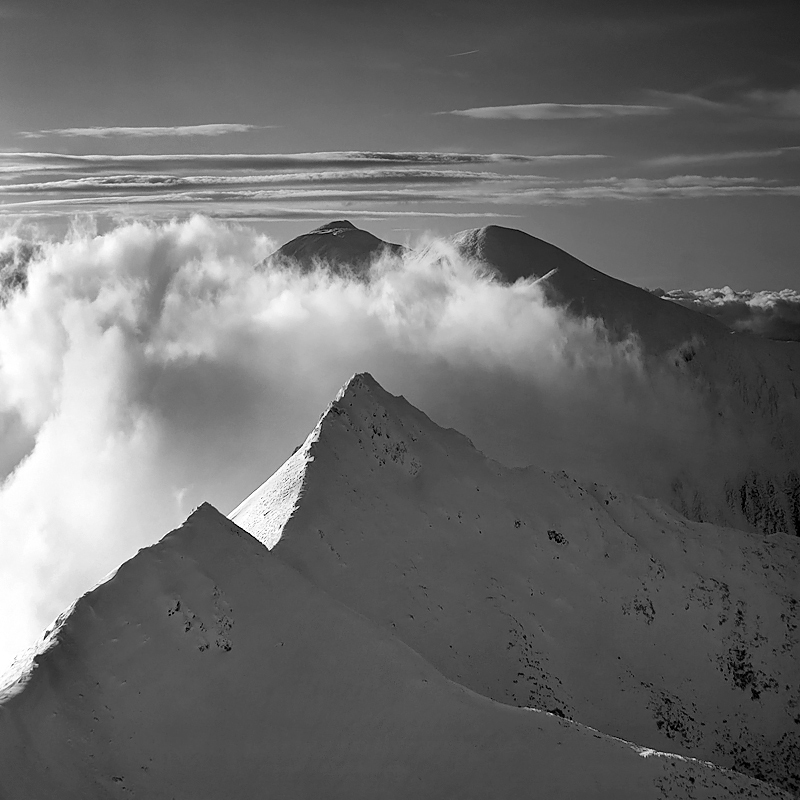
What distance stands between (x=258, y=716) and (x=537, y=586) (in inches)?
1120

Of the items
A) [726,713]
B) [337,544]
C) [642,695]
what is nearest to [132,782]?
[337,544]

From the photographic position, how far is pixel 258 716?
132 ft

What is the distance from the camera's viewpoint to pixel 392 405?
71188mm

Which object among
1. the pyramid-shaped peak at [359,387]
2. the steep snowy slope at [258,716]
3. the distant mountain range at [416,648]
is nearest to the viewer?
the steep snowy slope at [258,716]

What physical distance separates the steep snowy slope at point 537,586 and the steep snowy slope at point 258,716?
9227 millimetres

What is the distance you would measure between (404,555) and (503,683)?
34.3ft

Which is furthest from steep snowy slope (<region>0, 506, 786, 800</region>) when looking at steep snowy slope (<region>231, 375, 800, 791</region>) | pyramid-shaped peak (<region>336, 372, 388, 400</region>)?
pyramid-shaped peak (<region>336, 372, 388, 400</region>)

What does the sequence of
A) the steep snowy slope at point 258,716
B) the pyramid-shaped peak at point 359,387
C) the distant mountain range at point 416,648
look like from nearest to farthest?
the steep snowy slope at point 258,716 < the distant mountain range at point 416,648 < the pyramid-shaped peak at point 359,387

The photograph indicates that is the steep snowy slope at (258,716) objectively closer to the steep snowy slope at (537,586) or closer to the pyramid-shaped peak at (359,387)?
the steep snowy slope at (537,586)

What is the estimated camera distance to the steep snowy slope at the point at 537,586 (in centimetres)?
5559

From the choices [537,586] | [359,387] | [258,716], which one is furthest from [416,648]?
[359,387]

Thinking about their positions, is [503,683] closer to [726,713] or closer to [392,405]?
[726,713]

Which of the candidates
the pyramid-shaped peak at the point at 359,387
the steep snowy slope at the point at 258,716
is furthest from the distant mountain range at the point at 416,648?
the pyramid-shaped peak at the point at 359,387

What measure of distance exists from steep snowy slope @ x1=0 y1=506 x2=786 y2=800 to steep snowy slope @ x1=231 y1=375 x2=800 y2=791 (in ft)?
30.3
